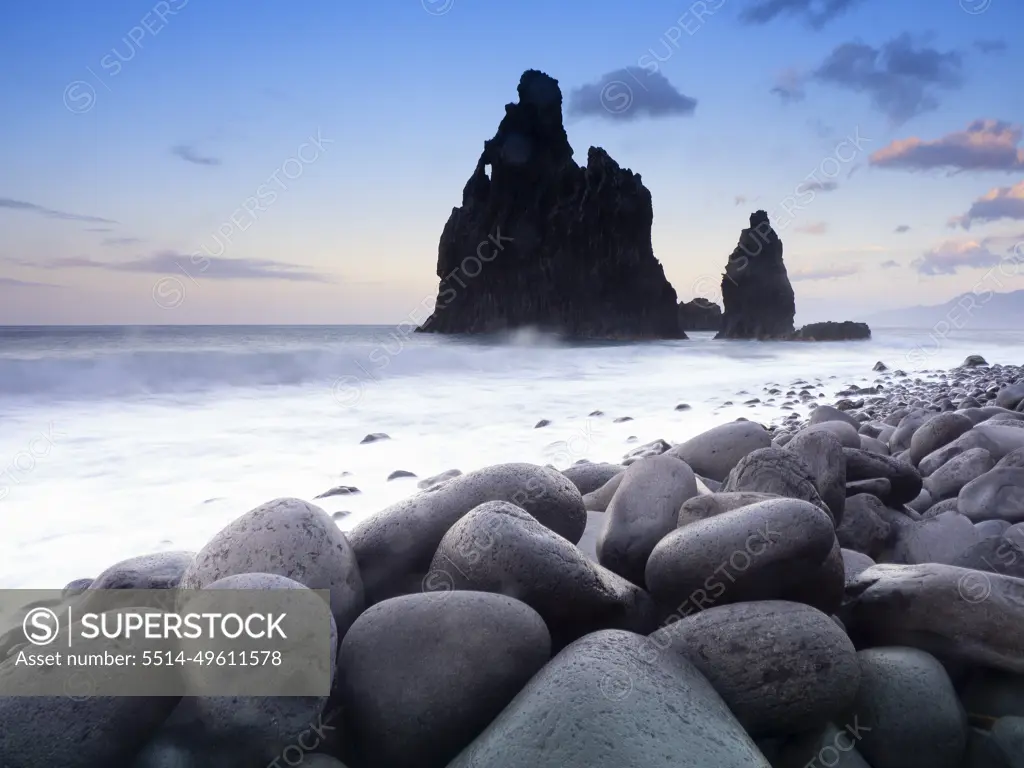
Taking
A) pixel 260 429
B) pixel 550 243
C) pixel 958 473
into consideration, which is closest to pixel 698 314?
pixel 550 243

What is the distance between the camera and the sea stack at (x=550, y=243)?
139 feet

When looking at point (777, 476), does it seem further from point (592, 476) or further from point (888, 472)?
point (592, 476)

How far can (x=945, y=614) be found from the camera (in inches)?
76.0

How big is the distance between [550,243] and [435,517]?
4130 centimetres

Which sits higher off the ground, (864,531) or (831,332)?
(831,332)

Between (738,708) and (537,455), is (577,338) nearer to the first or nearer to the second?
(537,455)

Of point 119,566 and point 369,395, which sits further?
point 369,395

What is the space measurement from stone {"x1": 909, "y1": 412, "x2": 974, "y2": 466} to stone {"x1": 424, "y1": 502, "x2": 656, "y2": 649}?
309 centimetres

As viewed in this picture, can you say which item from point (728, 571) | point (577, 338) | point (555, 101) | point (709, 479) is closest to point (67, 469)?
point (709, 479)

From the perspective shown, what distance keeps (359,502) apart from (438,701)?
10.0ft

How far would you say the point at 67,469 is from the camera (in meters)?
5.93

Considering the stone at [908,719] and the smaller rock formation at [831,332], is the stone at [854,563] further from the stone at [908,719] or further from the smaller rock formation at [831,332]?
the smaller rock formation at [831,332]

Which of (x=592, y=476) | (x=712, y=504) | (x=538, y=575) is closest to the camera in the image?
(x=538, y=575)

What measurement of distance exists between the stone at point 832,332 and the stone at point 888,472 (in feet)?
153
